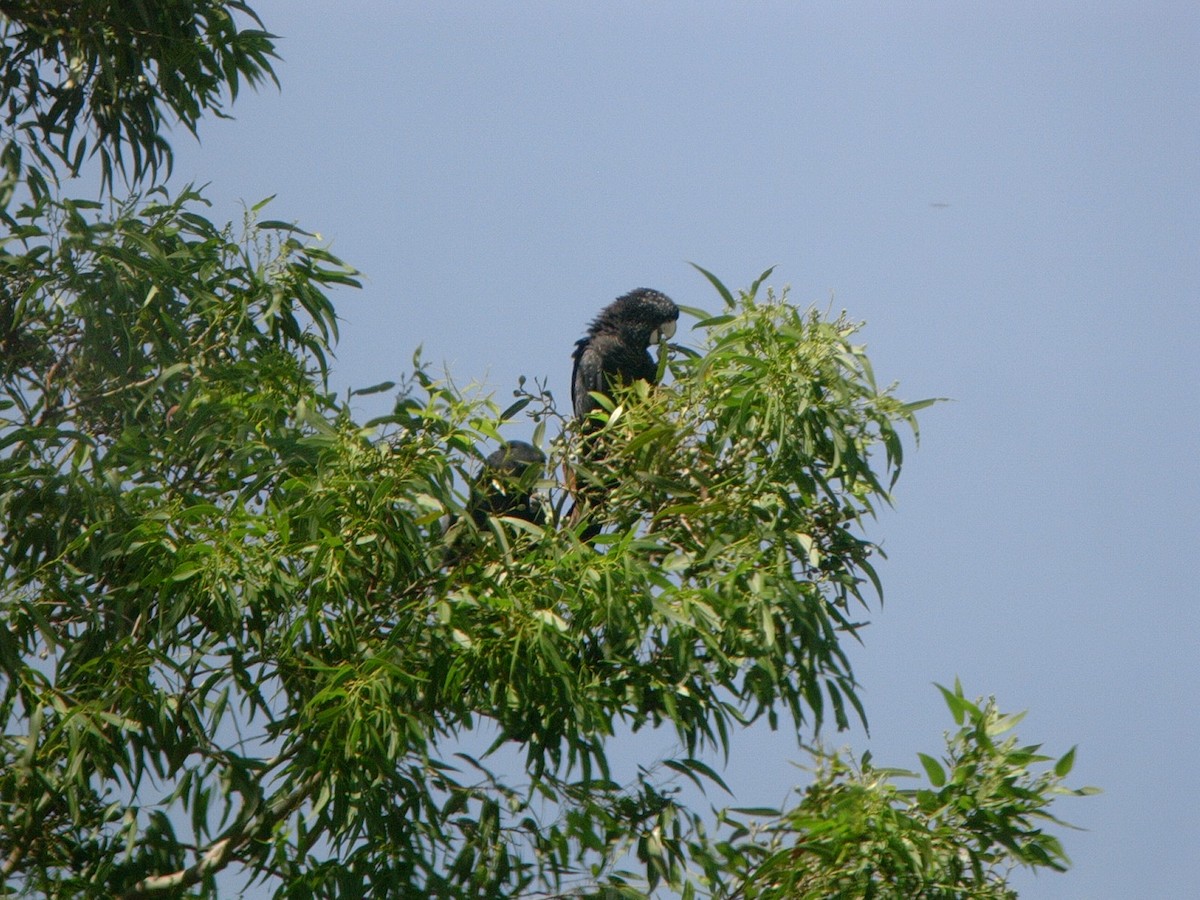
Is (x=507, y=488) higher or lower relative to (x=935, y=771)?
higher

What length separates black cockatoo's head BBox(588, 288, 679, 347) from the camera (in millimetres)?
4449

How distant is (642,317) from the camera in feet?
14.6

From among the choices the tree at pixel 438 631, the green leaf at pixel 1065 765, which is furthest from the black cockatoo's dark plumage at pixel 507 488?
the green leaf at pixel 1065 765

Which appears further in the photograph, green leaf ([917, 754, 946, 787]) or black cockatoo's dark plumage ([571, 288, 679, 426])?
black cockatoo's dark plumage ([571, 288, 679, 426])

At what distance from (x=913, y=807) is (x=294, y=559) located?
1.26m

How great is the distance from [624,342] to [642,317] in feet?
0.32

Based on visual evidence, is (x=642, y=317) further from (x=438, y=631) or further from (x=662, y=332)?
(x=438, y=631)

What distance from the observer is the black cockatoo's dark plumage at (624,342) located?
4.40 meters

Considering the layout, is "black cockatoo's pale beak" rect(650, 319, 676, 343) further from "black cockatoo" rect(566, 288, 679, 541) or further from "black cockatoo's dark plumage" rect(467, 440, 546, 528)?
"black cockatoo's dark plumage" rect(467, 440, 546, 528)

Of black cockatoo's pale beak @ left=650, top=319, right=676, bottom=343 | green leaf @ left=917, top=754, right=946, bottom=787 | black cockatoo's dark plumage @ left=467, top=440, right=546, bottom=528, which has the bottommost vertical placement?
green leaf @ left=917, top=754, right=946, bottom=787

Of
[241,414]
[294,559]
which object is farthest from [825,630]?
[241,414]

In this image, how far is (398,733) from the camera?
256 cm

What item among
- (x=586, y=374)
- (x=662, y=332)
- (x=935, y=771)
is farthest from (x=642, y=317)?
(x=935, y=771)

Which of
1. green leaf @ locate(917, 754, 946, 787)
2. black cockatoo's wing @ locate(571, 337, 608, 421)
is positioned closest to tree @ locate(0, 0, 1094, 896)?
green leaf @ locate(917, 754, 946, 787)
